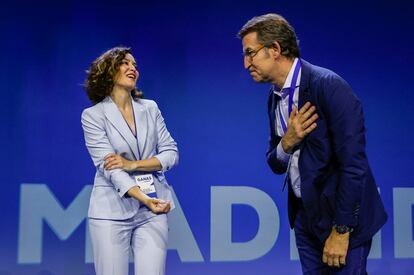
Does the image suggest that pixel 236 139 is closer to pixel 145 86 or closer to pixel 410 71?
pixel 145 86

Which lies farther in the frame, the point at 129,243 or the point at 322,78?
the point at 129,243

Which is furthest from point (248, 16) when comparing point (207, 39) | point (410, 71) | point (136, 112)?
point (136, 112)

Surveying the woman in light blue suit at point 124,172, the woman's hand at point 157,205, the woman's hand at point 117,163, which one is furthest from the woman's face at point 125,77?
the woman's hand at point 157,205

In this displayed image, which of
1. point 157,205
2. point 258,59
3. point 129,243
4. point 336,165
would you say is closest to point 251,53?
point 258,59

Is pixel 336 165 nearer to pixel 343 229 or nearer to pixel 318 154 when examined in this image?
pixel 318 154

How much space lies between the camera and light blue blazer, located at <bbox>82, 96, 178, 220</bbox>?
2602 mm

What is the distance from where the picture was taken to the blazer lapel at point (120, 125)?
8.87 feet

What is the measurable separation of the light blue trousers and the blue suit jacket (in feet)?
3.06

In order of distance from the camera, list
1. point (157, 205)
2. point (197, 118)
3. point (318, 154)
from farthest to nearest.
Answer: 1. point (197, 118)
2. point (157, 205)
3. point (318, 154)

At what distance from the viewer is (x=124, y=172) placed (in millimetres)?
2605

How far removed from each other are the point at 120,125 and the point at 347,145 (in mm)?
1282

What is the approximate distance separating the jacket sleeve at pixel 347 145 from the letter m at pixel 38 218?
237cm

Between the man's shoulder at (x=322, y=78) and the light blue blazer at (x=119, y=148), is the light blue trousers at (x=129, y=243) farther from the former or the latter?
the man's shoulder at (x=322, y=78)

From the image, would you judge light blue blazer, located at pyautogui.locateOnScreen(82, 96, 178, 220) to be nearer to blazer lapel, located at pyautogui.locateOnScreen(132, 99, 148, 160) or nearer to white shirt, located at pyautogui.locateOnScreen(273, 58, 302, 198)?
blazer lapel, located at pyautogui.locateOnScreen(132, 99, 148, 160)
